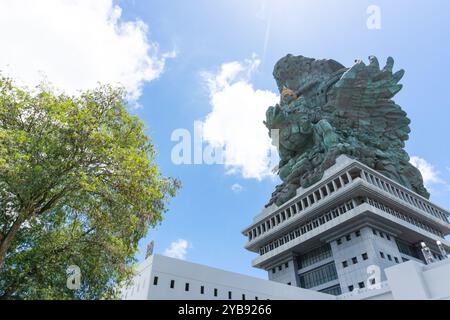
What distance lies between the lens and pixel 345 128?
2415 inches

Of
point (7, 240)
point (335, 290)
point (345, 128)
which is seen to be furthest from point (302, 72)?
point (7, 240)

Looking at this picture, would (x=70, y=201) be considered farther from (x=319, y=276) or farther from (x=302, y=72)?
(x=302, y=72)

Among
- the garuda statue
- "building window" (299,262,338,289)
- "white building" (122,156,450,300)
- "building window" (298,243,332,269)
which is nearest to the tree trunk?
"white building" (122,156,450,300)

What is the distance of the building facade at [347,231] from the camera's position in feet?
137

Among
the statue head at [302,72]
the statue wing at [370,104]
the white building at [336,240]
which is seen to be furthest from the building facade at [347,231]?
the statue head at [302,72]

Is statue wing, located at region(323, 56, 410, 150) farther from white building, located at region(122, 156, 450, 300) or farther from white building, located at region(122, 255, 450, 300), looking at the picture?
white building, located at region(122, 255, 450, 300)

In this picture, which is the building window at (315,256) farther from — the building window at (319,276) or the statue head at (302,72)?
the statue head at (302,72)

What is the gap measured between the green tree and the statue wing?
2265 inches

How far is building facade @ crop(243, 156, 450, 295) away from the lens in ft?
137

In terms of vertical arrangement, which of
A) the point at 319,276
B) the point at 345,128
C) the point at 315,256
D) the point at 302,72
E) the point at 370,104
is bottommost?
the point at 319,276

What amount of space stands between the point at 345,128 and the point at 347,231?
2587 cm
